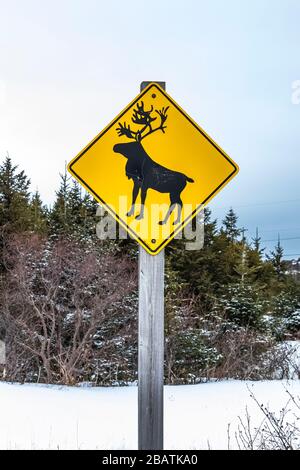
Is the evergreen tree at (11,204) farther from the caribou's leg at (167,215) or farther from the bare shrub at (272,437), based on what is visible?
the caribou's leg at (167,215)

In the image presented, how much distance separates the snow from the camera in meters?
5.02

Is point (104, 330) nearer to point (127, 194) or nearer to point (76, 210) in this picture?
point (76, 210)

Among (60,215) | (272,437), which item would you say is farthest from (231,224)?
(272,437)

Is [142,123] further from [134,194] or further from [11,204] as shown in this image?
[11,204]

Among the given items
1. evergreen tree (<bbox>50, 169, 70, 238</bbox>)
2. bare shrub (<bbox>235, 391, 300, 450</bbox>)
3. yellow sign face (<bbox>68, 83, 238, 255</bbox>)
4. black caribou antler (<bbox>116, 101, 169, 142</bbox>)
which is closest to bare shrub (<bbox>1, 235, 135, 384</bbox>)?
evergreen tree (<bbox>50, 169, 70, 238</bbox>)

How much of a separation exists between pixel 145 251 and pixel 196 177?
51 centimetres

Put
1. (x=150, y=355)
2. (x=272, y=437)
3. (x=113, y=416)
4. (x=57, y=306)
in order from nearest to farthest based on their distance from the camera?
(x=150, y=355) < (x=272, y=437) < (x=113, y=416) < (x=57, y=306)

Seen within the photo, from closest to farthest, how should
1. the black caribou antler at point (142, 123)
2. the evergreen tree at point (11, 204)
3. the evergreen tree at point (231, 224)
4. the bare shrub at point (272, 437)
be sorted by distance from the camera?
the black caribou antler at point (142, 123), the bare shrub at point (272, 437), the evergreen tree at point (11, 204), the evergreen tree at point (231, 224)

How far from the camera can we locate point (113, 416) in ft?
21.0

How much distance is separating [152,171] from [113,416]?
4.48 meters

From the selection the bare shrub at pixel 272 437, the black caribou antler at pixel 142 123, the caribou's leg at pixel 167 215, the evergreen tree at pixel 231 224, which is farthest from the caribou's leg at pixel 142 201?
the evergreen tree at pixel 231 224

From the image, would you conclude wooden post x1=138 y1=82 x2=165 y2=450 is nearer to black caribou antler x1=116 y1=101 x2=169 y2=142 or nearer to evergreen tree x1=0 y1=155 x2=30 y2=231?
black caribou antler x1=116 y1=101 x2=169 y2=142

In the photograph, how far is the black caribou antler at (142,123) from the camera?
285cm
